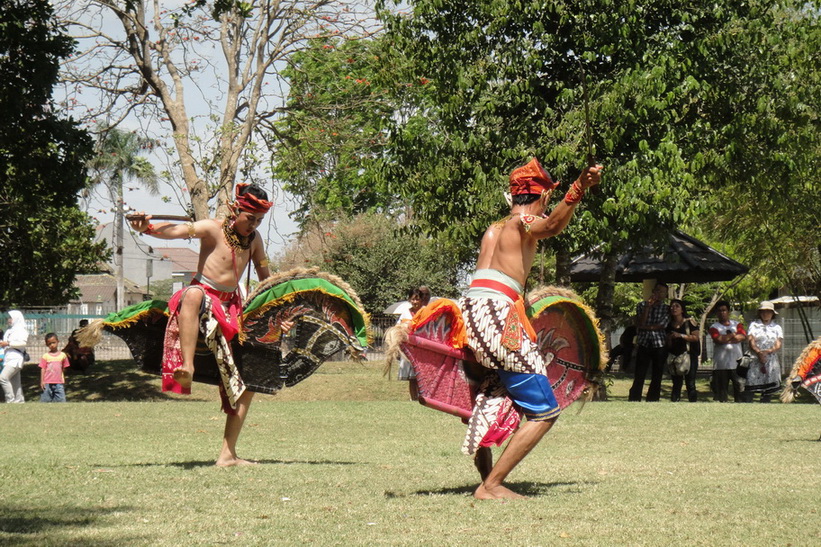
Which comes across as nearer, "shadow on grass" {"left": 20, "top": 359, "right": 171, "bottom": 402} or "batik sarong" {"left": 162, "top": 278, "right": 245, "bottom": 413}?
→ "batik sarong" {"left": 162, "top": 278, "right": 245, "bottom": 413}

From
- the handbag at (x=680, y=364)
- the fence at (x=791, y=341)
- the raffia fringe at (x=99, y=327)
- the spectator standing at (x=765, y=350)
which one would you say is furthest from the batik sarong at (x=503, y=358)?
the fence at (x=791, y=341)

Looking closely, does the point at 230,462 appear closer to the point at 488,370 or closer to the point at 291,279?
the point at 291,279

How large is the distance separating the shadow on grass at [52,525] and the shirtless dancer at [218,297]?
6.01 ft

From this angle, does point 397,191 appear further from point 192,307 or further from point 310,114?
point 192,307

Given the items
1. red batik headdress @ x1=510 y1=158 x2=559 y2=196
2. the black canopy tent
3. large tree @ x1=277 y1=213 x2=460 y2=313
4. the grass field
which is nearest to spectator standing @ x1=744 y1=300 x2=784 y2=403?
the grass field

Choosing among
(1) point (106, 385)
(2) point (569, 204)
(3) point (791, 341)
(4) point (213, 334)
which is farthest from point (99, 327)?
(3) point (791, 341)

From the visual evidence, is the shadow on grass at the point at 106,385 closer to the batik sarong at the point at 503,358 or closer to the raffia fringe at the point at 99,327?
the raffia fringe at the point at 99,327

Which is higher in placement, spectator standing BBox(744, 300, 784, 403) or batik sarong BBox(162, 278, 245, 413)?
batik sarong BBox(162, 278, 245, 413)

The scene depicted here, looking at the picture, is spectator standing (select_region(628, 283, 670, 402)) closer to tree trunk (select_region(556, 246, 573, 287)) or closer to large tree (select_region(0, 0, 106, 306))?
tree trunk (select_region(556, 246, 573, 287))

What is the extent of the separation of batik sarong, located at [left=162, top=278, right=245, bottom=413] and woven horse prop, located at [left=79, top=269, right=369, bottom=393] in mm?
130

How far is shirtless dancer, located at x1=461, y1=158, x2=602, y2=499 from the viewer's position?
642 cm

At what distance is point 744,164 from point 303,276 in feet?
43.4

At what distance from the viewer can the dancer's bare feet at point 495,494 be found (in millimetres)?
6410

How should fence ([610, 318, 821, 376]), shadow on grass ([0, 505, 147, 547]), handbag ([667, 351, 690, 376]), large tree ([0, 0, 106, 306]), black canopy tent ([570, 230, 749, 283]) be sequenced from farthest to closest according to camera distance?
fence ([610, 318, 821, 376]) < black canopy tent ([570, 230, 749, 283]) < large tree ([0, 0, 106, 306]) < handbag ([667, 351, 690, 376]) < shadow on grass ([0, 505, 147, 547])
